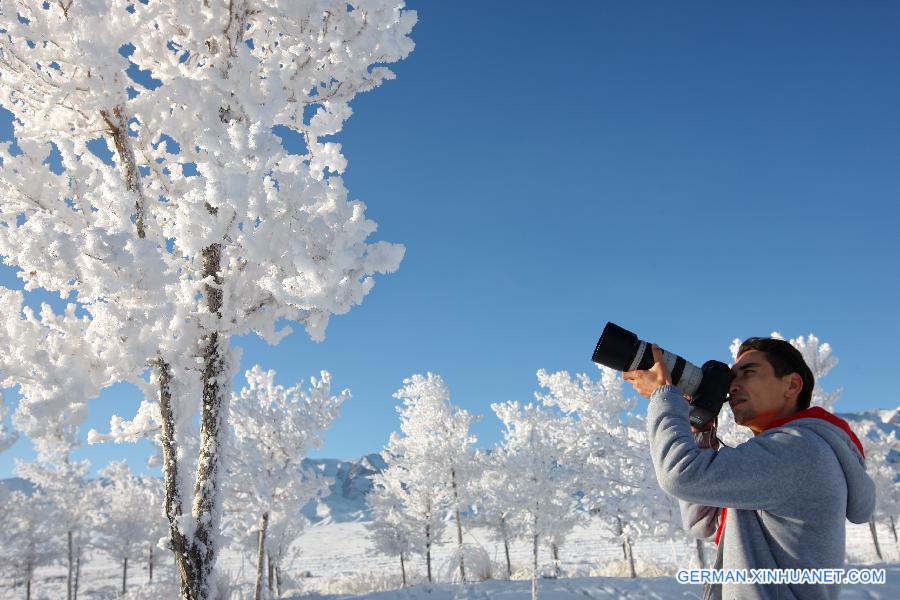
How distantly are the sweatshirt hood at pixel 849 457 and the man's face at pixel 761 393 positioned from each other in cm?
15

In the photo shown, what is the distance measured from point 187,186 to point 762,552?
4.30 m

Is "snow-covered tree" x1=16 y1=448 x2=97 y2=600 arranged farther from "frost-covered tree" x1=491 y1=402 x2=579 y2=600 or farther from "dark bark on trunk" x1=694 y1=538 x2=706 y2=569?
"dark bark on trunk" x1=694 y1=538 x2=706 y2=569

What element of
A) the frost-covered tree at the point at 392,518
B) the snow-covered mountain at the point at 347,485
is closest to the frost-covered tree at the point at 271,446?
the frost-covered tree at the point at 392,518

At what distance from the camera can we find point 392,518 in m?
24.5

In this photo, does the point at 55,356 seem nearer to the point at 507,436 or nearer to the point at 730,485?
the point at 730,485

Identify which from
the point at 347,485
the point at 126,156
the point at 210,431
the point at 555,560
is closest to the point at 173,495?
the point at 210,431

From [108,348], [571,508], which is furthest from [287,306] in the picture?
[571,508]

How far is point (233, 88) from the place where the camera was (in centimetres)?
370

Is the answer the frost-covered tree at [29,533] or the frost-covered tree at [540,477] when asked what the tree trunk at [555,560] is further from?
the frost-covered tree at [29,533]

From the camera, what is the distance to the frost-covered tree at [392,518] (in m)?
24.4

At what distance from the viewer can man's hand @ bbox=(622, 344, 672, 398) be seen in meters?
1.78

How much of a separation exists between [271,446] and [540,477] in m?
9.29

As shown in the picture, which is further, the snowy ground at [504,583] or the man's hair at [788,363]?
the snowy ground at [504,583]

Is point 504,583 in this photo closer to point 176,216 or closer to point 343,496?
point 176,216
